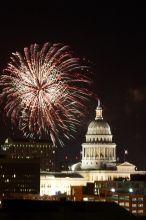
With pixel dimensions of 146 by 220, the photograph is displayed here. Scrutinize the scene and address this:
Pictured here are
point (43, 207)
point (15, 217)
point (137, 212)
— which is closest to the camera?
point (15, 217)

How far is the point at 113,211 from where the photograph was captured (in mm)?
75312

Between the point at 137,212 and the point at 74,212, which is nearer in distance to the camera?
the point at 74,212

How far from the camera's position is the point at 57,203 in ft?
255

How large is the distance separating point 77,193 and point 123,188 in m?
9.41

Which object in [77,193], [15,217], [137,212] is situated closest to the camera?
[15,217]

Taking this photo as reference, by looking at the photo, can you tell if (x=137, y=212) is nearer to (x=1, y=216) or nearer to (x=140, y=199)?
(x=140, y=199)

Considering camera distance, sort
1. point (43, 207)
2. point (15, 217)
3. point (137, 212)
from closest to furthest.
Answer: point (15, 217)
point (43, 207)
point (137, 212)

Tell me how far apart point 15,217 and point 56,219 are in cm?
249

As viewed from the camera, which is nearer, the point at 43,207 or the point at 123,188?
the point at 43,207

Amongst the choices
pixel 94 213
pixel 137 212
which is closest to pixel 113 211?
pixel 94 213

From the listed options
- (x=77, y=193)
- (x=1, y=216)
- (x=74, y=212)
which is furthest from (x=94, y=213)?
(x=77, y=193)

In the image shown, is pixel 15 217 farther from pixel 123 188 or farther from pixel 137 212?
pixel 123 188

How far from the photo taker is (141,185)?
189 meters

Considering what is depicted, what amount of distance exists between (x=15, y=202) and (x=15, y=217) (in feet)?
24.5
